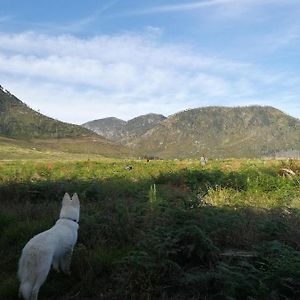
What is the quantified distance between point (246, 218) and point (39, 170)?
87.4 ft

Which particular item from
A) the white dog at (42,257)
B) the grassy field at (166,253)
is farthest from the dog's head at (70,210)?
the grassy field at (166,253)

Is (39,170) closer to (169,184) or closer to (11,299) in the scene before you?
(169,184)

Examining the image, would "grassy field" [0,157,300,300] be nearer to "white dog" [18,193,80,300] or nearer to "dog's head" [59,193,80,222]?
"white dog" [18,193,80,300]

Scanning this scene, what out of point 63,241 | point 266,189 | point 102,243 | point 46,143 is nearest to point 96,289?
point 63,241

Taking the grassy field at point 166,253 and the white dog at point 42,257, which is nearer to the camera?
the grassy field at point 166,253

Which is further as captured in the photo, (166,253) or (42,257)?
(166,253)

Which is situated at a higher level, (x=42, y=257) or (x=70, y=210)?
(x=70, y=210)

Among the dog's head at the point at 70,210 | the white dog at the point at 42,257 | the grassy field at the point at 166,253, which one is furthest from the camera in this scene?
the dog's head at the point at 70,210

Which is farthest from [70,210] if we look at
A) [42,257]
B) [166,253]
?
[166,253]

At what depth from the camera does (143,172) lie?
2864 cm

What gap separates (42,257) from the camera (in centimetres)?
604

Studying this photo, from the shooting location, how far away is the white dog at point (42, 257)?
19.7 ft

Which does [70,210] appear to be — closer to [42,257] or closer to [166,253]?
[42,257]

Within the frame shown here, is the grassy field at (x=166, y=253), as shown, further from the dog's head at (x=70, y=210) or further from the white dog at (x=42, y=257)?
the dog's head at (x=70, y=210)
